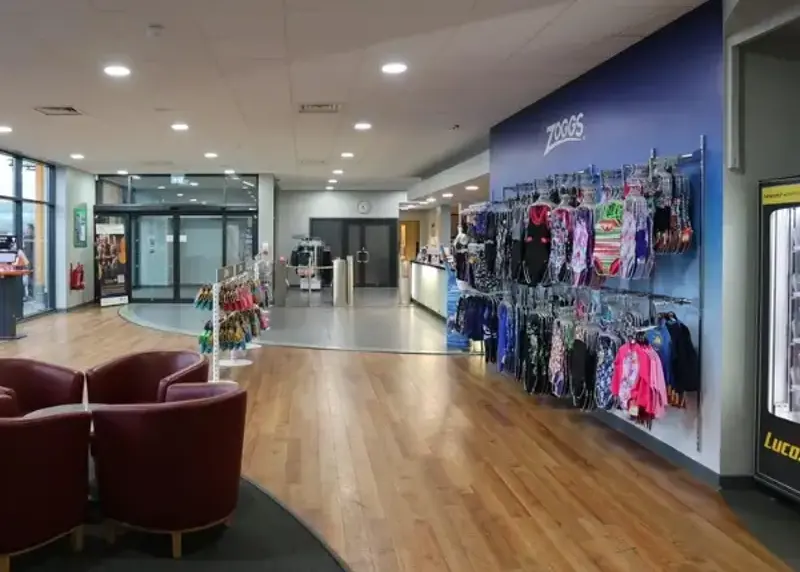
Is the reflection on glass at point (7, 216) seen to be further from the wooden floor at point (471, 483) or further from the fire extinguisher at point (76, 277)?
the wooden floor at point (471, 483)

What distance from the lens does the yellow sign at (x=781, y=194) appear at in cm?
381

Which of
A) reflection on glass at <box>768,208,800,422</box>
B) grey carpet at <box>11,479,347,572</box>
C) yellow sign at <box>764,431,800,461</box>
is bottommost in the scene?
grey carpet at <box>11,479,347,572</box>

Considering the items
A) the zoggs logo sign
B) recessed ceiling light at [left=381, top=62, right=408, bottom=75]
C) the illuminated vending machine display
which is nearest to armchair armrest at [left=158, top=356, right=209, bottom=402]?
recessed ceiling light at [left=381, top=62, right=408, bottom=75]

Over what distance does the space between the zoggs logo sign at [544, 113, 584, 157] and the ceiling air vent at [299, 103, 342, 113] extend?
2211 millimetres

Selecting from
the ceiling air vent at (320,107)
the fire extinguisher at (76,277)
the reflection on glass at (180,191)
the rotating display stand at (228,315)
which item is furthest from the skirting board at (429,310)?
the fire extinguisher at (76,277)

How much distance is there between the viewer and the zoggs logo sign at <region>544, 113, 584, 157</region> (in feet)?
20.4

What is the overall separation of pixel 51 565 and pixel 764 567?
322cm

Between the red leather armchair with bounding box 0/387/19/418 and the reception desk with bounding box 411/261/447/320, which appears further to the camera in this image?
the reception desk with bounding box 411/261/447/320

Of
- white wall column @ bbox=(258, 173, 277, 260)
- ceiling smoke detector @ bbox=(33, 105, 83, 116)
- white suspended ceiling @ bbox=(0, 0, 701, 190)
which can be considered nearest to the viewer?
white suspended ceiling @ bbox=(0, 0, 701, 190)

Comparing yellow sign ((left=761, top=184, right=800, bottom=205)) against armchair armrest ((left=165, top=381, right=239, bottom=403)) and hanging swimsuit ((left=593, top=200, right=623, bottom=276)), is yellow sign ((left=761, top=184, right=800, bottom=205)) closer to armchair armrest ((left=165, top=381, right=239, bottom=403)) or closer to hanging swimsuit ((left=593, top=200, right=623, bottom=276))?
hanging swimsuit ((left=593, top=200, right=623, bottom=276))

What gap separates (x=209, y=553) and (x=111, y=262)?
1394 cm

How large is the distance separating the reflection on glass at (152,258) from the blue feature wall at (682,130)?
41.5 feet

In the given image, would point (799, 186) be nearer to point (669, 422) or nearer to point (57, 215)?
point (669, 422)

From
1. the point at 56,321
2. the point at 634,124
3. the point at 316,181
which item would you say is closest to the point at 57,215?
the point at 56,321
